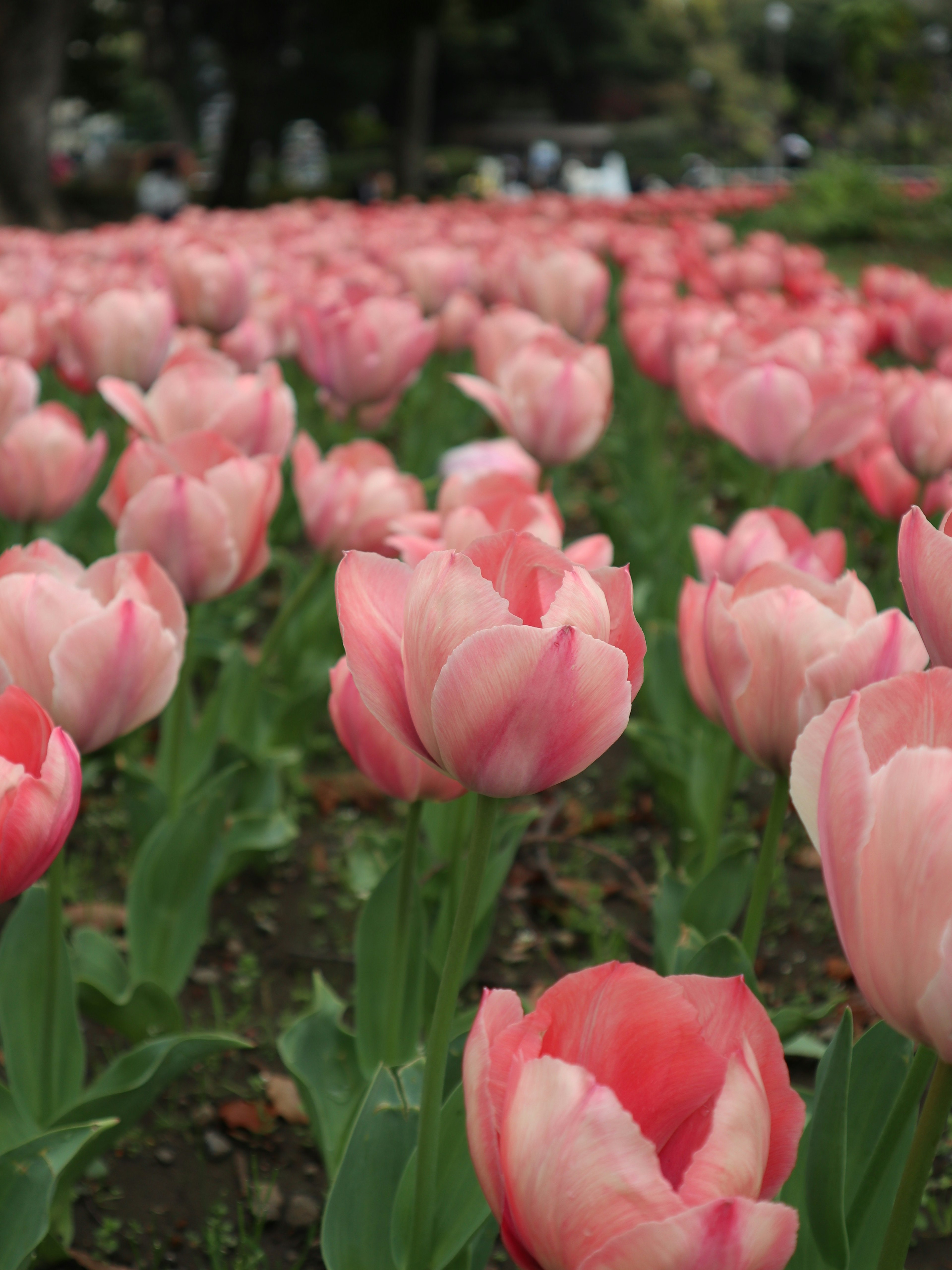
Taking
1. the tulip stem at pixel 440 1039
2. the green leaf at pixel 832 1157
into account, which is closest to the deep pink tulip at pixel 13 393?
the tulip stem at pixel 440 1039

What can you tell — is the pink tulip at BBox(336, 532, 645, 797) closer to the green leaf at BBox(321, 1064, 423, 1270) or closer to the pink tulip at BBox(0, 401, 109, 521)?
the green leaf at BBox(321, 1064, 423, 1270)

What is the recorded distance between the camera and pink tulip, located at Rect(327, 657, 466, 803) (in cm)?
115

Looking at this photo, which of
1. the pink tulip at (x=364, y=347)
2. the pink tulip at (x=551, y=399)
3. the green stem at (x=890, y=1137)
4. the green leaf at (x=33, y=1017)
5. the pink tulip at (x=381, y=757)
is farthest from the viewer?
the pink tulip at (x=364, y=347)

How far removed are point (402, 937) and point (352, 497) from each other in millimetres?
809

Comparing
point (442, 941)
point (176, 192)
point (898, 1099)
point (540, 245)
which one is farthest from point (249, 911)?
point (176, 192)

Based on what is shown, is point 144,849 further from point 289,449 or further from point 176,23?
point 176,23

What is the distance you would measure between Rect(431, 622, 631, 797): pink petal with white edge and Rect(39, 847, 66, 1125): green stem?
20.4 inches

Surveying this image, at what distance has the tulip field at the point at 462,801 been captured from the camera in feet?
2.14

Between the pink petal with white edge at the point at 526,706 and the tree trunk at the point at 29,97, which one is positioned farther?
the tree trunk at the point at 29,97

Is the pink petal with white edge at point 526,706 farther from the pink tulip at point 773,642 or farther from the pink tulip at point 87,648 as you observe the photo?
the pink tulip at point 87,648

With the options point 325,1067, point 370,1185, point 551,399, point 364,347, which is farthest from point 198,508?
point 364,347

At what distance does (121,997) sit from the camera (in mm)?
1605

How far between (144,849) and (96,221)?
23.1 meters

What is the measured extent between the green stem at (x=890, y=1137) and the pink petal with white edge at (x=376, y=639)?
38 centimetres
